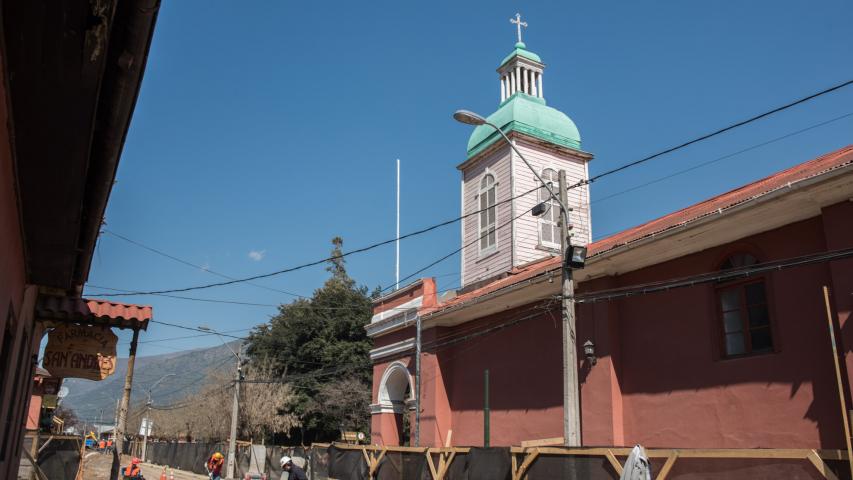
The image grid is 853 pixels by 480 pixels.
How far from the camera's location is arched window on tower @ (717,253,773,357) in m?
13.1

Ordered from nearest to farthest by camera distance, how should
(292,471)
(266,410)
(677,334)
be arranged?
(292,471), (677,334), (266,410)

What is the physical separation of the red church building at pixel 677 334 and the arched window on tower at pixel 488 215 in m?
5.57

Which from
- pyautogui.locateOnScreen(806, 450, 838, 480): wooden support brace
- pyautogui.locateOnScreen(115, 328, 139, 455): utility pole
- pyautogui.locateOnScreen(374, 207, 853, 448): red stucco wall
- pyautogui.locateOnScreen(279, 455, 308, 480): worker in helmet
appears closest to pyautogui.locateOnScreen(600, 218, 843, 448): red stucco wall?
pyautogui.locateOnScreen(374, 207, 853, 448): red stucco wall

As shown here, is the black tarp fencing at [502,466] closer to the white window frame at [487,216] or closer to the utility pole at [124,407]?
the utility pole at [124,407]

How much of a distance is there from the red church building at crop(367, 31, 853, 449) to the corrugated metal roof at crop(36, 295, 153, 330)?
8363 mm

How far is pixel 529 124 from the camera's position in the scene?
29500mm

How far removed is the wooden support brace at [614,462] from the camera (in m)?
10.3

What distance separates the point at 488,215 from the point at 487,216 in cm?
6

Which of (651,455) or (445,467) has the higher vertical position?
(651,455)

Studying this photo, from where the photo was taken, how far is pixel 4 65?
14.7 feet

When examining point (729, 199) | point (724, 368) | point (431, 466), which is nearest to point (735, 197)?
point (729, 199)

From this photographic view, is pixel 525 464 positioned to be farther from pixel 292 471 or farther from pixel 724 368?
pixel 724 368

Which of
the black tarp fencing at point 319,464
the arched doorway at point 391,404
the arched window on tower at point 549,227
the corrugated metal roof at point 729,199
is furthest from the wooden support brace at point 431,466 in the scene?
the arched window on tower at point 549,227

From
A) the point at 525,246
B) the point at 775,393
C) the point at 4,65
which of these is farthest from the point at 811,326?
the point at 525,246
